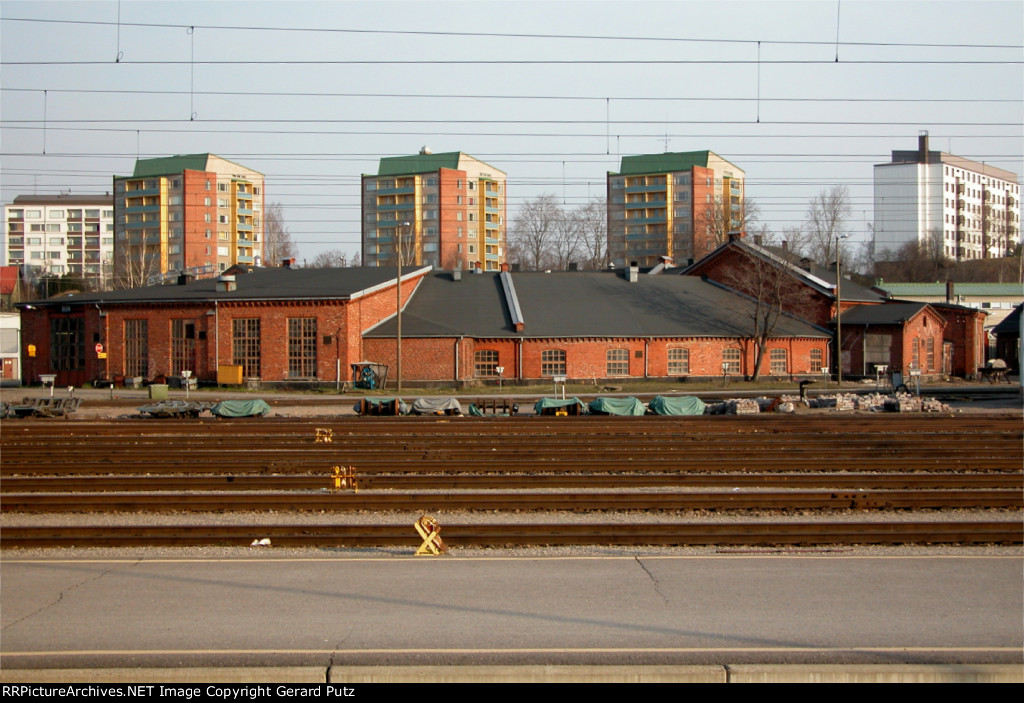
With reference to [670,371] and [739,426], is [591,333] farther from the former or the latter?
[739,426]

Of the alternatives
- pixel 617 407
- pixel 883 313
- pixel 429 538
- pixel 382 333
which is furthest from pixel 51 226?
pixel 883 313

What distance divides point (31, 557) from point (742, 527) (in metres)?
9.91

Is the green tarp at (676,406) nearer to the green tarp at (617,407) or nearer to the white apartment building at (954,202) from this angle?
the green tarp at (617,407)

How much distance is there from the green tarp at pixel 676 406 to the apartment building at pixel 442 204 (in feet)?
241

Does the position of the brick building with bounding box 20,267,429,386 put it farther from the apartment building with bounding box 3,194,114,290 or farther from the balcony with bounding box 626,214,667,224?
the balcony with bounding box 626,214,667,224

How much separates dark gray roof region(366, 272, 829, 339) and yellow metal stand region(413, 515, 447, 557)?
34.7m

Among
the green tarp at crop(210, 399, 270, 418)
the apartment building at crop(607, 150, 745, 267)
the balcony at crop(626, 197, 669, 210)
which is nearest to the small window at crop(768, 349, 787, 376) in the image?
the green tarp at crop(210, 399, 270, 418)

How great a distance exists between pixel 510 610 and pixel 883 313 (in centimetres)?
4883

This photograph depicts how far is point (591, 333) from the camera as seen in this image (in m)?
46.9

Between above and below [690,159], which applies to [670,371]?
below

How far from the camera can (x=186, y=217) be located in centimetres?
6838

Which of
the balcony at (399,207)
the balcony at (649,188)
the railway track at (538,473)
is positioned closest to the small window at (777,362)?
the railway track at (538,473)

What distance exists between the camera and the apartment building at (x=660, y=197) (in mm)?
105812
